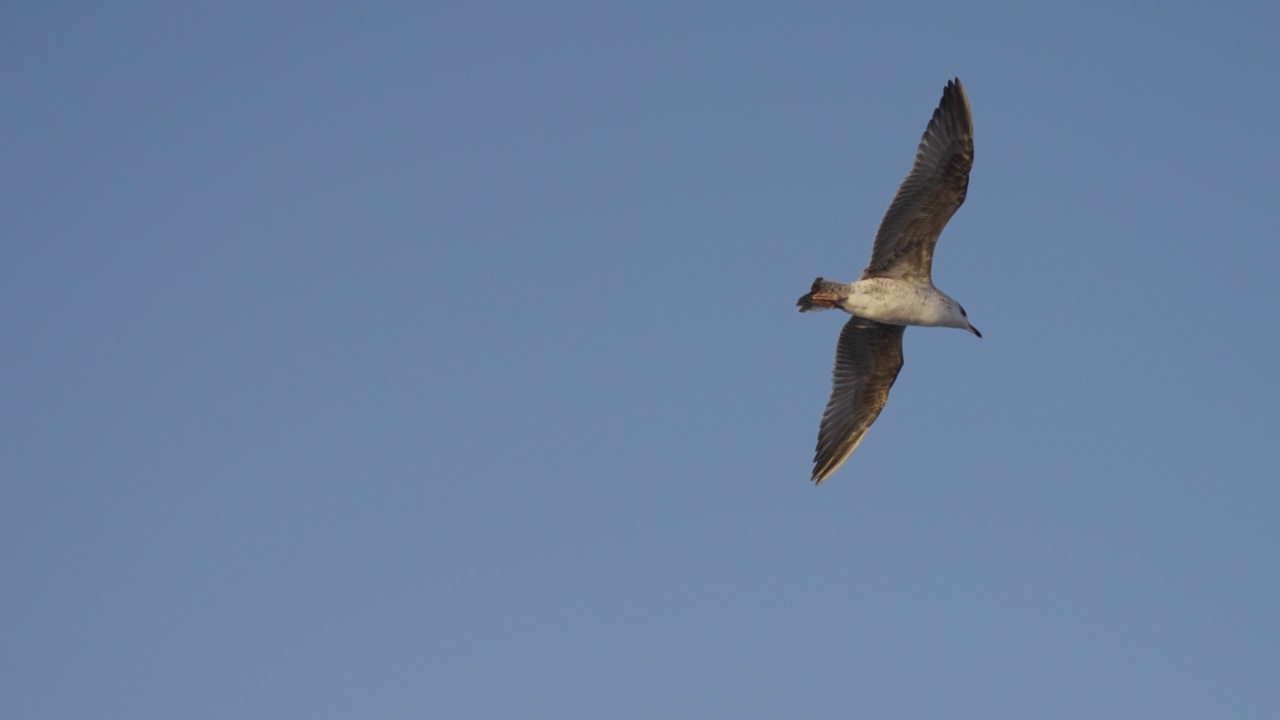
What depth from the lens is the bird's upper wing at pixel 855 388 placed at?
28.0m

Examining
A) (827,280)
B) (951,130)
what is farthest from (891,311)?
(951,130)

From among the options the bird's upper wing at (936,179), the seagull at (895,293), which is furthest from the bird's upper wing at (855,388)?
the bird's upper wing at (936,179)

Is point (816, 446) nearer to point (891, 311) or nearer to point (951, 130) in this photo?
point (891, 311)

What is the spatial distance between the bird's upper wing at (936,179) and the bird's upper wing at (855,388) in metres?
2.91

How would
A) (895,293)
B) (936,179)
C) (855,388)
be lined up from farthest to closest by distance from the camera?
(855,388) < (895,293) < (936,179)

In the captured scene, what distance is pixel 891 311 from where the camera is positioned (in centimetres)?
2603

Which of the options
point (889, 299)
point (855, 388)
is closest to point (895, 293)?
point (889, 299)

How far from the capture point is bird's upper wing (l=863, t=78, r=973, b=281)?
24.8m

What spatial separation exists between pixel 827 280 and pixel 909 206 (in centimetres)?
190

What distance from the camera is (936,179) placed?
24.8 metres

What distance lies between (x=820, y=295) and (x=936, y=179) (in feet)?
8.94

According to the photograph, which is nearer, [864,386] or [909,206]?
[909,206]

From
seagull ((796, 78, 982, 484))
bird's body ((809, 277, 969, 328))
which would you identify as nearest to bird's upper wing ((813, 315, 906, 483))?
seagull ((796, 78, 982, 484))

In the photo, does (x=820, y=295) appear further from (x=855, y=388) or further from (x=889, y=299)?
(x=855, y=388)
